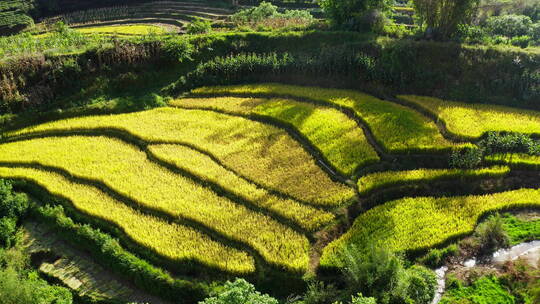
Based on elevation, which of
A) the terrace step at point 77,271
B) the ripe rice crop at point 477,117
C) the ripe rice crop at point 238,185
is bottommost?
the terrace step at point 77,271

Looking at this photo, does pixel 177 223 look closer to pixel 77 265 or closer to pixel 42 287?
pixel 77 265

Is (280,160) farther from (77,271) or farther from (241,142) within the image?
(77,271)

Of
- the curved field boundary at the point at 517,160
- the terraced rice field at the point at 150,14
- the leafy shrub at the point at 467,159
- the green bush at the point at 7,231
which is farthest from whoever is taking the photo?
the terraced rice field at the point at 150,14

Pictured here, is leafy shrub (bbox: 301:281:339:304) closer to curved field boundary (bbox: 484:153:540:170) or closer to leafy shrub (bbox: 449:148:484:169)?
leafy shrub (bbox: 449:148:484:169)

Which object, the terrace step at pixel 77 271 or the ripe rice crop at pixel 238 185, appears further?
the ripe rice crop at pixel 238 185

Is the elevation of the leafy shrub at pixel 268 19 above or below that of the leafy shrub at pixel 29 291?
above

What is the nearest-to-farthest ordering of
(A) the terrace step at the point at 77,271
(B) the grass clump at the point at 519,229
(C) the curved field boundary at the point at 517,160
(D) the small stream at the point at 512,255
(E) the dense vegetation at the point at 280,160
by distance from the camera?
(E) the dense vegetation at the point at 280,160
(D) the small stream at the point at 512,255
(A) the terrace step at the point at 77,271
(B) the grass clump at the point at 519,229
(C) the curved field boundary at the point at 517,160

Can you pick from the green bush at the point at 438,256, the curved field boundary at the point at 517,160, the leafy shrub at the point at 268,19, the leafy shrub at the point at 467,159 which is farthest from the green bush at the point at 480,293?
the leafy shrub at the point at 268,19

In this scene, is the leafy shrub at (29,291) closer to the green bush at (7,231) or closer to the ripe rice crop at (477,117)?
the green bush at (7,231)
